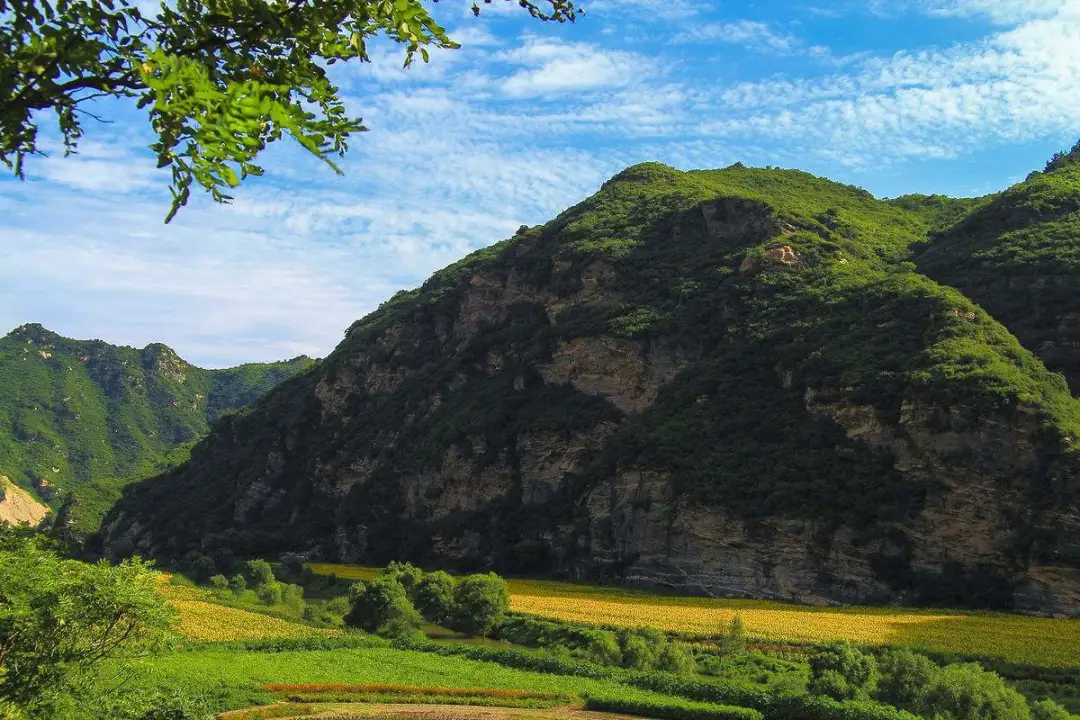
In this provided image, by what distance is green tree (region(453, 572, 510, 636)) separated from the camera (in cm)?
4531

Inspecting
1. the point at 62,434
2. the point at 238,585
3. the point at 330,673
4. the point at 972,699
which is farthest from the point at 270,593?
the point at 62,434

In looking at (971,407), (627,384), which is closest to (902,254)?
(627,384)

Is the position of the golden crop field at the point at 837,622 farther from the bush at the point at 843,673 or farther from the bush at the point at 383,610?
the bush at the point at 383,610

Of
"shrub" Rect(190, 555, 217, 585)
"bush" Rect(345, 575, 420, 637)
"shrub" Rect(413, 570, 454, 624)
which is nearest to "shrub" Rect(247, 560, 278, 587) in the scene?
"shrub" Rect(190, 555, 217, 585)

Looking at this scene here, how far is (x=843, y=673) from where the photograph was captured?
29.8 meters

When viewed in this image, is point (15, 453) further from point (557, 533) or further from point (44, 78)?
point (44, 78)

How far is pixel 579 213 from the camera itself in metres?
113

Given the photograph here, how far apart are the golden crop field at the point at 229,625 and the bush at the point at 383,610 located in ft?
9.60

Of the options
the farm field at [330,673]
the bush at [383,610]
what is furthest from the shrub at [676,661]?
the bush at [383,610]

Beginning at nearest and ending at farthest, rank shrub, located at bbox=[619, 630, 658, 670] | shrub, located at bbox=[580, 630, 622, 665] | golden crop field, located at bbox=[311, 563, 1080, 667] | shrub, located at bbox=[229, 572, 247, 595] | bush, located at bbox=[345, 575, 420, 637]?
golden crop field, located at bbox=[311, 563, 1080, 667] < shrub, located at bbox=[619, 630, 658, 670] < shrub, located at bbox=[580, 630, 622, 665] < bush, located at bbox=[345, 575, 420, 637] < shrub, located at bbox=[229, 572, 247, 595]

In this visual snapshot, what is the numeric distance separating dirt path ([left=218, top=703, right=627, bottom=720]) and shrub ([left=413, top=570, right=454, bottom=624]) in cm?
2050

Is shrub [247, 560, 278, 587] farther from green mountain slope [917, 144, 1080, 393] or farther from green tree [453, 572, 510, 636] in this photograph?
green mountain slope [917, 144, 1080, 393]

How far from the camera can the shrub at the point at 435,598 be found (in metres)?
49.0

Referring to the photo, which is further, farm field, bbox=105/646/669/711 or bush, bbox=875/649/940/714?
farm field, bbox=105/646/669/711
